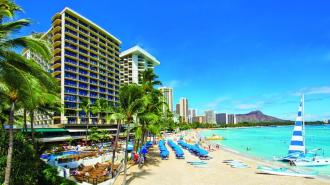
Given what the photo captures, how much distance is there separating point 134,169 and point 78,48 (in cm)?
5001

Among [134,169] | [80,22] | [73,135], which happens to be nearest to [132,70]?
[80,22]

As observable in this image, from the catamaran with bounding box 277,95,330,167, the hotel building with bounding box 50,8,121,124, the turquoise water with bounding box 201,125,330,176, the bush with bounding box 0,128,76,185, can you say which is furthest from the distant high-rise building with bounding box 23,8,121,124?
the bush with bounding box 0,128,76,185

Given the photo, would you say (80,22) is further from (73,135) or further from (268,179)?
(268,179)

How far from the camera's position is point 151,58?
120 metres

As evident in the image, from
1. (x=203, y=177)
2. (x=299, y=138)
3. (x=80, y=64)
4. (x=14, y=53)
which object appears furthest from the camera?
(x=80, y=64)

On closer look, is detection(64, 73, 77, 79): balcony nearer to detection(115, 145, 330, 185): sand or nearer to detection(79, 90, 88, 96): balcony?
detection(79, 90, 88, 96): balcony

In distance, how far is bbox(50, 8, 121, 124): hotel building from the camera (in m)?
64.0

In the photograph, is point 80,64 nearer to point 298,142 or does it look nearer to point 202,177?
point 298,142

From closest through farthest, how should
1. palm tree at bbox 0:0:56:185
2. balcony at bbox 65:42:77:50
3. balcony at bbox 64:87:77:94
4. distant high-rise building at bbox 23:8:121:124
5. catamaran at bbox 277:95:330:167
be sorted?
palm tree at bbox 0:0:56:185 → catamaran at bbox 277:95:330:167 → balcony at bbox 64:87:77:94 → distant high-rise building at bbox 23:8:121:124 → balcony at bbox 65:42:77:50

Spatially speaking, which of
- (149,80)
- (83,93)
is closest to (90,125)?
(83,93)

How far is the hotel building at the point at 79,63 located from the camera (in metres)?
64.0

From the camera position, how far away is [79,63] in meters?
68.5

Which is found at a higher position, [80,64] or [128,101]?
[80,64]

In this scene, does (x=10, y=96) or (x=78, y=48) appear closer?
(x=10, y=96)
